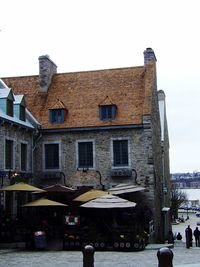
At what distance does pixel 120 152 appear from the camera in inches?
1035

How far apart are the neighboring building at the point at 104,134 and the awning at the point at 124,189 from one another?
0.91 metres

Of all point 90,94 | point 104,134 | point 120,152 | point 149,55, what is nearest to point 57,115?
point 90,94

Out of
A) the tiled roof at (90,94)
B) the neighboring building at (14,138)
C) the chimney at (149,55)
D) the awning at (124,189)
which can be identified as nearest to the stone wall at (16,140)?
the neighboring building at (14,138)

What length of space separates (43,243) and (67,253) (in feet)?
5.24

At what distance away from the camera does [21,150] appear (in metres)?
26.0

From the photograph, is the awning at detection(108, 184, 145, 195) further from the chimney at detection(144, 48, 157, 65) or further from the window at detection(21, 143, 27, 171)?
the chimney at detection(144, 48, 157, 65)

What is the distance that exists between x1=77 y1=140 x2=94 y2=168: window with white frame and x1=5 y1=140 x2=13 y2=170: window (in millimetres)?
4156

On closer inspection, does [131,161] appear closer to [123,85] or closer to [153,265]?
[123,85]

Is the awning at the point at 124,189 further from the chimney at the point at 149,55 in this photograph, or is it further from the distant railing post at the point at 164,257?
the distant railing post at the point at 164,257

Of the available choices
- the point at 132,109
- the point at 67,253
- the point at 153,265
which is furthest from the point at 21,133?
the point at 153,265

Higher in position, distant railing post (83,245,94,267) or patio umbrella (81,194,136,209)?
Result: patio umbrella (81,194,136,209)

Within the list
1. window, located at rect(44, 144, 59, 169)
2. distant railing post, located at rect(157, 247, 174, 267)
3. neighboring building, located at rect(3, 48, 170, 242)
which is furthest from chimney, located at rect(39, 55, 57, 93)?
distant railing post, located at rect(157, 247, 174, 267)

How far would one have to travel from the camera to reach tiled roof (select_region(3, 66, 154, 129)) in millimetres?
26750

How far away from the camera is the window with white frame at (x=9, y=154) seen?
24.0 metres
